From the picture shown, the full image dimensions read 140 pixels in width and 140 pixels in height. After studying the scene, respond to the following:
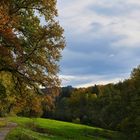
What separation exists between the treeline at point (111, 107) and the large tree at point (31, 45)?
60.4ft

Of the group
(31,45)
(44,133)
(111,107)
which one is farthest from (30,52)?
(111,107)

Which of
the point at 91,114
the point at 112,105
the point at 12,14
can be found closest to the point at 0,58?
the point at 12,14

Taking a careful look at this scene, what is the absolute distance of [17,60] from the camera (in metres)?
34.1

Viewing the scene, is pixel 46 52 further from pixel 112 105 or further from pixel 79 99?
pixel 79 99

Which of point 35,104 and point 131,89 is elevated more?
point 131,89

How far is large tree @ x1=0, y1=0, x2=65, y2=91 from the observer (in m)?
33.8

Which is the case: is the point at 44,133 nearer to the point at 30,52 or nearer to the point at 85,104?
the point at 30,52

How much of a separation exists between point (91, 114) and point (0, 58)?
348 feet

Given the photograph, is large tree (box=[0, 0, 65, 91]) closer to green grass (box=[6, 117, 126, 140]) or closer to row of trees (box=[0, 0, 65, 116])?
row of trees (box=[0, 0, 65, 116])

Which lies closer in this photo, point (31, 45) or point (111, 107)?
point (31, 45)

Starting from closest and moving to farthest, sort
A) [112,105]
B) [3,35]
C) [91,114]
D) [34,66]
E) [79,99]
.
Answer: [3,35]
[34,66]
[112,105]
[91,114]
[79,99]

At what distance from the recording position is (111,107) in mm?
92250

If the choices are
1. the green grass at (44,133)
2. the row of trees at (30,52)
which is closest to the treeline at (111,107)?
the green grass at (44,133)

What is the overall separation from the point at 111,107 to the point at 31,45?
5805 cm
